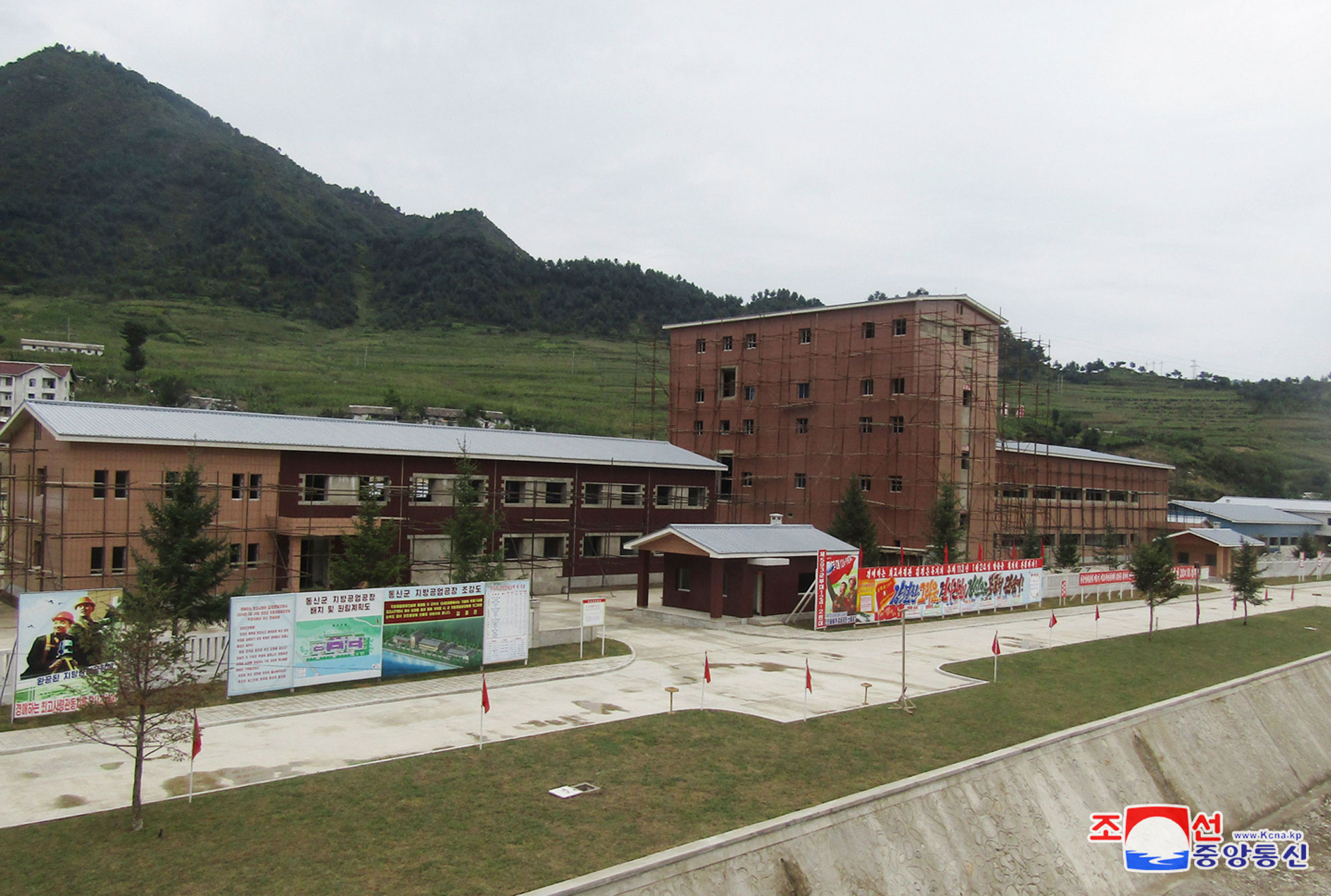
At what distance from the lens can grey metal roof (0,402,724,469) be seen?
32.1 meters

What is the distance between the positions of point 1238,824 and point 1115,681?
4.96 m

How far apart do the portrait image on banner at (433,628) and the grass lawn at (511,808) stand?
20.1 feet

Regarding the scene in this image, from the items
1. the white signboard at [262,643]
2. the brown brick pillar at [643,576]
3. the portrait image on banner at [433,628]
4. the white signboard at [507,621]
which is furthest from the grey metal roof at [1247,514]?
the white signboard at [262,643]

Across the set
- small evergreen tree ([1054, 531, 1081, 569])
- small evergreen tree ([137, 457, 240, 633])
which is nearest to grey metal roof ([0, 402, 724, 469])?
small evergreen tree ([137, 457, 240, 633])

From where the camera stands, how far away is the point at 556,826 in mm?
13508

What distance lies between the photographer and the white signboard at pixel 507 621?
2442 cm

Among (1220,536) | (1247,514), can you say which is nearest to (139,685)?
(1220,536)

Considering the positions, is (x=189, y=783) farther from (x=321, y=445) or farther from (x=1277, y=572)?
(x=1277, y=572)

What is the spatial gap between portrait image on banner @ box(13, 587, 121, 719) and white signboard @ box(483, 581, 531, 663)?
29.7 feet

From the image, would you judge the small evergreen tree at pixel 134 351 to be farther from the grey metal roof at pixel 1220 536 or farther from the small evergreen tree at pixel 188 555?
the grey metal roof at pixel 1220 536

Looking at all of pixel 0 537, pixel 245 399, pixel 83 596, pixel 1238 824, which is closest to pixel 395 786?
pixel 83 596

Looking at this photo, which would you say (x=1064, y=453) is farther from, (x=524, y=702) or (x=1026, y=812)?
(x=524, y=702)

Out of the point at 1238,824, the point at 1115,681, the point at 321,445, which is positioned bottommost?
the point at 1238,824

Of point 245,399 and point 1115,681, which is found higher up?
point 245,399
